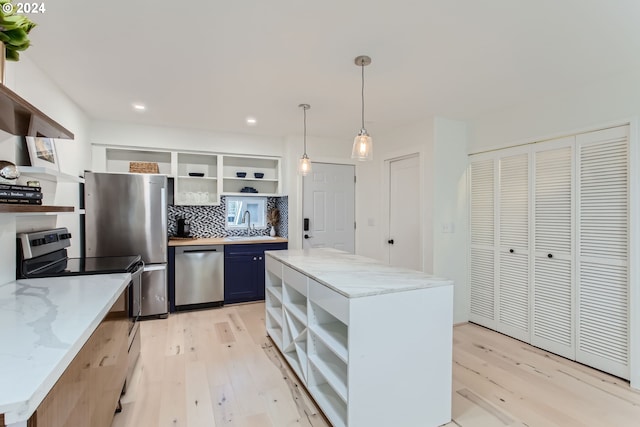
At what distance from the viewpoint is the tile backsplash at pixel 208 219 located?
443 cm

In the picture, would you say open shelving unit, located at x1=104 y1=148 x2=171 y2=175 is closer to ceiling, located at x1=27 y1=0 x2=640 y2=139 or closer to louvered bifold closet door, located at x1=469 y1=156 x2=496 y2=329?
ceiling, located at x1=27 y1=0 x2=640 y2=139

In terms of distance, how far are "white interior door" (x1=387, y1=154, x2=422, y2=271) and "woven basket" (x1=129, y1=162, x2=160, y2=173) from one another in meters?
3.18

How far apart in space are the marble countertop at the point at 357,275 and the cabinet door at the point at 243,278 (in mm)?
1564

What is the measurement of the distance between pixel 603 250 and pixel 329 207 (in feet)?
10.3

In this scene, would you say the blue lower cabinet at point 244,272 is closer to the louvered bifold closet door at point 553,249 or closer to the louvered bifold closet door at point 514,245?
the louvered bifold closet door at point 514,245

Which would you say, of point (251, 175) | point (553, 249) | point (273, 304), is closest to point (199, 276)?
point (273, 304)

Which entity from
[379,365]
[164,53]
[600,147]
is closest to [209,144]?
[164,53]

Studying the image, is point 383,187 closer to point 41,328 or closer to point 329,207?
point 329,207

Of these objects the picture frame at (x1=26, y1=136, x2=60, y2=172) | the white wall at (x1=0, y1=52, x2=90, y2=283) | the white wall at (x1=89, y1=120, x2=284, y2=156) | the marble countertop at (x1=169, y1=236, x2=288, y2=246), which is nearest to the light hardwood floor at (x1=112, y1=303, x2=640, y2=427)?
the marble countertop at (x1=169, y1=236, x2=288, y2=246)

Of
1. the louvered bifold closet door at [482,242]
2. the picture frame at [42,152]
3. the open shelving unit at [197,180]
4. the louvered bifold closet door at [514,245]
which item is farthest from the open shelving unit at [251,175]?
the louvered bifold closet door at [514,245]

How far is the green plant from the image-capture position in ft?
4.04

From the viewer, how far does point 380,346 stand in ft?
5.57

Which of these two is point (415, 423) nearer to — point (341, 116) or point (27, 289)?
point (27, 289)

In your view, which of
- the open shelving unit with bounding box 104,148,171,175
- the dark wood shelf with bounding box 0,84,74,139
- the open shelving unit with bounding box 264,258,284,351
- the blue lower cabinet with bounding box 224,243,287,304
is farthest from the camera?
the blue lower cabinet with bounding box 224,243,287,304
